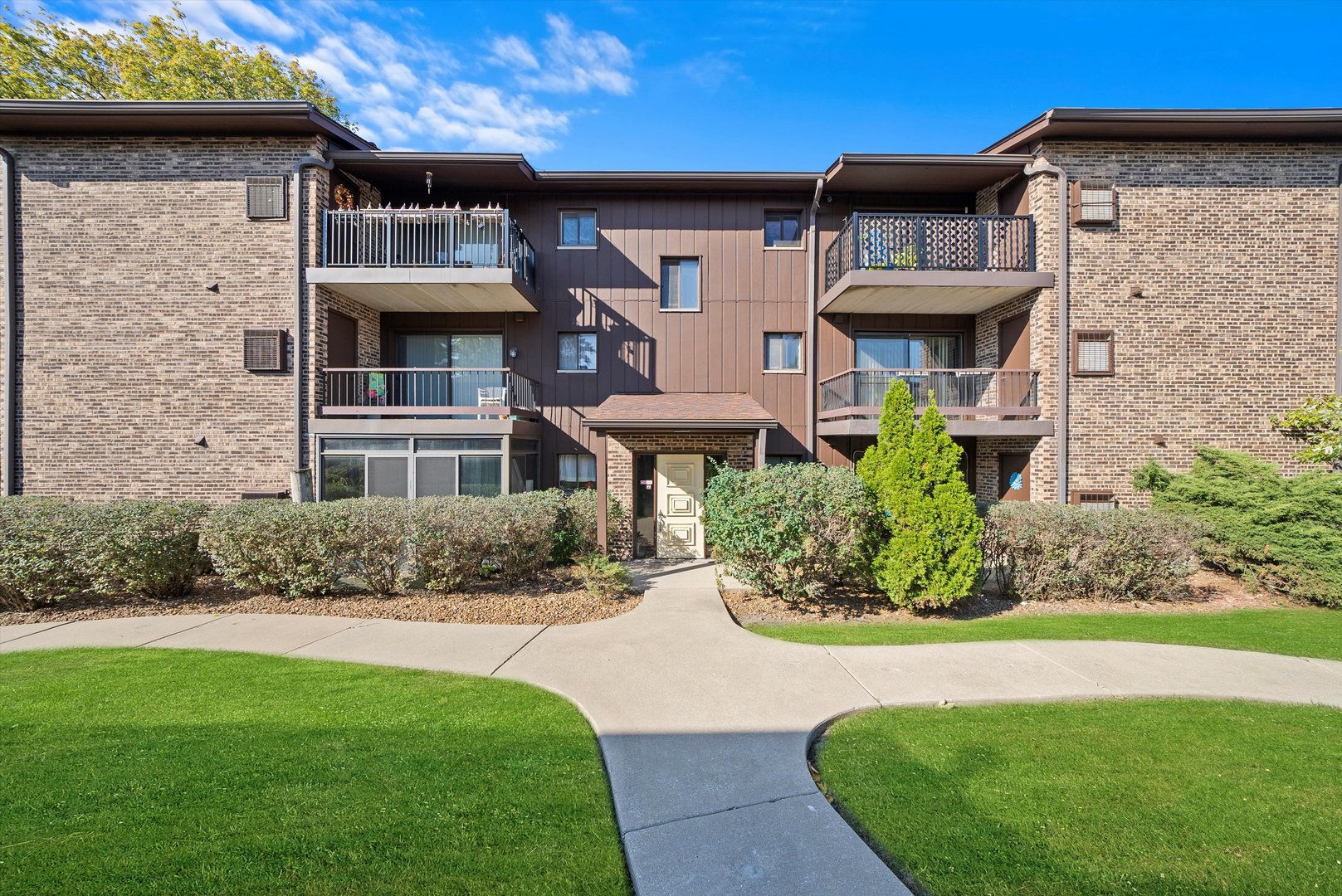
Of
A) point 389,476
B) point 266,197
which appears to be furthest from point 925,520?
point 266,197

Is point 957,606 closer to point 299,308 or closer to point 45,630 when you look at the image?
point 45,630

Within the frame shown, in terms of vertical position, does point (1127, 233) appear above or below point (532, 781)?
above

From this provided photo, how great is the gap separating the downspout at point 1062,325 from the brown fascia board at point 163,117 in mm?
13503

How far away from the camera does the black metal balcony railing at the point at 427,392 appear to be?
33.5 ft

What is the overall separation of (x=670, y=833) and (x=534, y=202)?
12000 millimetres

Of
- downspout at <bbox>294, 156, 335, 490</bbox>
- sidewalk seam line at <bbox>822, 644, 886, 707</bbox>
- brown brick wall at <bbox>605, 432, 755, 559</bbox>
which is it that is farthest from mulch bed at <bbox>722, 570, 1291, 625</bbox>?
downspout at <bbox>294, 156, 335, 490</bbox>

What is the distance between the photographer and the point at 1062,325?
10266mm

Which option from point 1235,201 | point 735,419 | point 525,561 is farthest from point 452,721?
point 1235,201

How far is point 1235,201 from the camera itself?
10289mm

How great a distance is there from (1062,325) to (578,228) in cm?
972

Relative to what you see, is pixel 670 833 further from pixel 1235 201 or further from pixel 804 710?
pixel 1235 201

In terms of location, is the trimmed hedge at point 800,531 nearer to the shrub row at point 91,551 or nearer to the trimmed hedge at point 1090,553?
the trimmed hedge at point 1090,553

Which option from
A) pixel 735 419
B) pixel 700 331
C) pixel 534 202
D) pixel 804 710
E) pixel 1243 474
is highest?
pixel 534 202

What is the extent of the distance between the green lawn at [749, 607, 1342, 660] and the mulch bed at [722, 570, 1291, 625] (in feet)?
0.72
